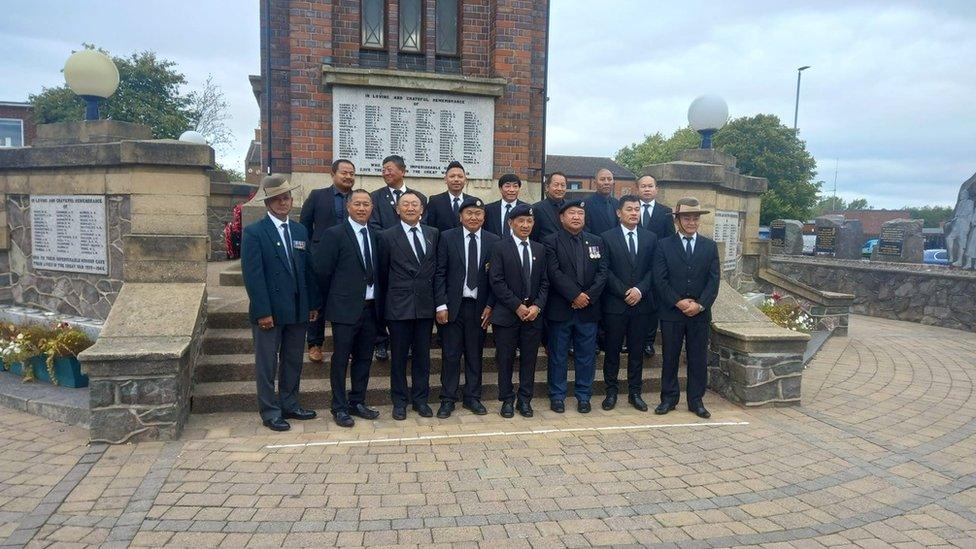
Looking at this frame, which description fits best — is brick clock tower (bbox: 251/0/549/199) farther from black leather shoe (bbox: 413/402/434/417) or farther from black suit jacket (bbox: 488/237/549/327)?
black leather shoe (bbox: 413/402/434/417)

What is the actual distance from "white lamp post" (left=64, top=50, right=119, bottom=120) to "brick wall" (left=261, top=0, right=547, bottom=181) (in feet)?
7.46

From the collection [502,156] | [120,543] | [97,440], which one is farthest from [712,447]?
[502,156]

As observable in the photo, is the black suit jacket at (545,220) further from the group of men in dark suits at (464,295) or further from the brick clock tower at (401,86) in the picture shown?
the brick clock tower at (401,86)

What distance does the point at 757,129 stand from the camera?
3634cm

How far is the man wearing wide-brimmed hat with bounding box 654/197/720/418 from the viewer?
5414 mm

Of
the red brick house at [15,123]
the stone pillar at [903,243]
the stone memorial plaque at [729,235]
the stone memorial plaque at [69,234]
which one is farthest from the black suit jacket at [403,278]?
the red brick house at [15,123]

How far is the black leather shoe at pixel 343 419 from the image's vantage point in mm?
4906

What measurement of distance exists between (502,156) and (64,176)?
5.31 metres

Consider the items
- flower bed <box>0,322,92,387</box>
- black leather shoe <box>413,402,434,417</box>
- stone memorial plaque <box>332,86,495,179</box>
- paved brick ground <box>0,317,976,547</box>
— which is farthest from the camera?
stone memorial plaque <box>332,86,495,179</box>

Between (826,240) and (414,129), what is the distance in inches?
625

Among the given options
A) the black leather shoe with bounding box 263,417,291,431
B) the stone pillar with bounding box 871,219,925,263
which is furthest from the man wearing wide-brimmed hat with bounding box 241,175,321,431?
the stone pillar with bounding box 871,219,925,263

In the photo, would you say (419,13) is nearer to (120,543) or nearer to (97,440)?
(97,440)

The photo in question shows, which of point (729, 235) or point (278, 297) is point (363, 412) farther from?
point (729, 235)

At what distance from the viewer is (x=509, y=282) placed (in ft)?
17.0
